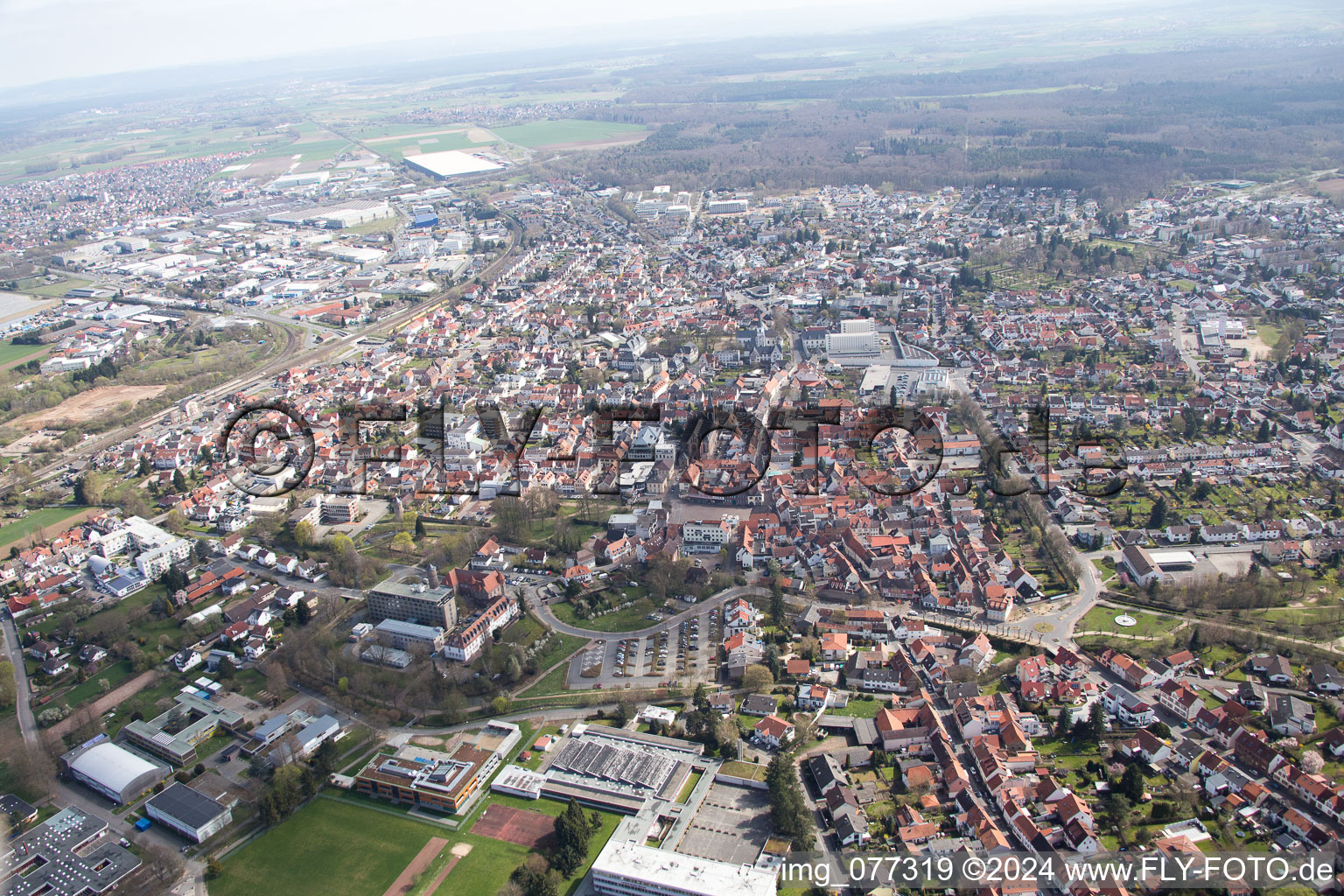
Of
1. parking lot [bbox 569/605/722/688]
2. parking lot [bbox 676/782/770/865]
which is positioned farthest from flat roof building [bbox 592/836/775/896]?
parking lot [bbox 569/605/722/688]

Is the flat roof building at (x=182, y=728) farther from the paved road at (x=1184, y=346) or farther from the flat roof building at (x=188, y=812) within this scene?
the paved road at (x=1184, y=346)

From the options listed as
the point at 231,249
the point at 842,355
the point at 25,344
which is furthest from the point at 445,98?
the point at 842,355

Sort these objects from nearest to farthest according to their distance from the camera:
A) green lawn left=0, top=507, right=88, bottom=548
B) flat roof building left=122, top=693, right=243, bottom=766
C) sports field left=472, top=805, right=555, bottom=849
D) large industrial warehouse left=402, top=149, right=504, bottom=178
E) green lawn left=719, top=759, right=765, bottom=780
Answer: sports field left=472, top=805, right=555, bottom=849 < green lawn left=719, top=759, right=765, bottom=780 < flat roof building left=122, top=693, right=243, bottom=766 < green lawn left=0, top=507, right=88, bottom=548 < large industrial warehouse left=402, top=149, right=504, bottom=178

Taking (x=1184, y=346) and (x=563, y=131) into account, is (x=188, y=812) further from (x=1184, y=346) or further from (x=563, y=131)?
(x=563, y=131)

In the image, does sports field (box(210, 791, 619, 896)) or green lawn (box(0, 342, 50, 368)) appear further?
green lawn (box(0, 342, 50, 368))

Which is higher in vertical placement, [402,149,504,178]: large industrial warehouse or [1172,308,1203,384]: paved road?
[402,149,504,178]: large industrial warehouse

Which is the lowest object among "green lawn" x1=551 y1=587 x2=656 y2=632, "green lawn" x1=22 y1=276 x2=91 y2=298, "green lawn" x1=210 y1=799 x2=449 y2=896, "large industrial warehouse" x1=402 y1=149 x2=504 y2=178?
"green lawn" x1=210 y1=799 x2=449 y2=896

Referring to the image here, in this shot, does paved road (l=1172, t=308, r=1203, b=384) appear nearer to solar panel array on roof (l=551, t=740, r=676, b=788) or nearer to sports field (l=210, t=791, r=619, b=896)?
solar panel array on roof (l=551, t=740, r=676, b=788)
